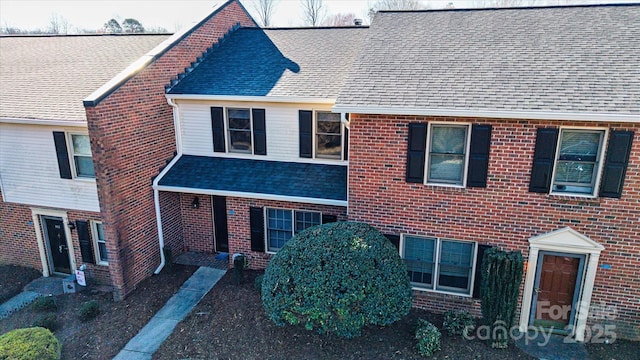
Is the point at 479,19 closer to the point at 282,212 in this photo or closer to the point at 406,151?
the point at 406,151

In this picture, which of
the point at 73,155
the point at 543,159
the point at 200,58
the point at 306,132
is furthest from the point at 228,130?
the point at 543,159

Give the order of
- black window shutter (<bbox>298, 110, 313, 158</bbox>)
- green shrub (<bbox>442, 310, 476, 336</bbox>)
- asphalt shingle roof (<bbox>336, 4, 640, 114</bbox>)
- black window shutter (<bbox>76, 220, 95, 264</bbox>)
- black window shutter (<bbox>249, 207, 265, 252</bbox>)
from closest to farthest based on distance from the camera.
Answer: asphalt shingle roof (<bbox>336, 4, 640, 114</bbox>)
green shrub (<bbox>442, 310, 476, 336</bbox>)
black window shutter (<bbox>298, 110, 313, 158</bbox>)
black window shutter (<bbox>249, 207, 265, 252</bbox>)
black window shutter (<bbox>76, 220, 95, 264</bbox>)

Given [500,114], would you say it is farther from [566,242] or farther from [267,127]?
[267,127]

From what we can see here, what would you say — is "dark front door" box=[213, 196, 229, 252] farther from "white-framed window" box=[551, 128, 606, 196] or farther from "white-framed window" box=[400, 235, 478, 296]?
"white-framed window" box=[551, 128, 606, 196]

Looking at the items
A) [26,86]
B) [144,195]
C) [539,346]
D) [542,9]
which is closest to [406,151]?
[539,346]

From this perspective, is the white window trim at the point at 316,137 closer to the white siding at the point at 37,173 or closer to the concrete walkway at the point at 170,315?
the concrete walkway at the point at 170,315

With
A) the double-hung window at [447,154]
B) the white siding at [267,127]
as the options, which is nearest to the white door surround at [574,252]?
the double-hung window at [447,154]

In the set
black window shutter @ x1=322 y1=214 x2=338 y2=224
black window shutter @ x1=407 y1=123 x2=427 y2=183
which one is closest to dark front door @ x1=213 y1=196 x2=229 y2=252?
black window shutter @ x1=322 y1=214 x2=338 y2=224
